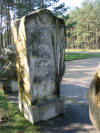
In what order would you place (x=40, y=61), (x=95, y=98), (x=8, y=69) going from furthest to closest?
(x=8, y=69), (x=40, y=61), (x=95, y=98)

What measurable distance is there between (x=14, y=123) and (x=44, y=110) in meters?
0.72

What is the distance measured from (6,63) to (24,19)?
111 inches

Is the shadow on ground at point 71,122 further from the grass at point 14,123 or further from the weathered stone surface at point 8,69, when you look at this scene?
the weathered stone surface at point 8,69

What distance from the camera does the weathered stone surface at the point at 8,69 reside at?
5082 millimetres

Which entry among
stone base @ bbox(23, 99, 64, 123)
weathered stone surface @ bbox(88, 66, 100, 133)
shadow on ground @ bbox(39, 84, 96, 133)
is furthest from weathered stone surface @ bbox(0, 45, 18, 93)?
weathered stone surface @ bbox(88, 66, 100, 133)

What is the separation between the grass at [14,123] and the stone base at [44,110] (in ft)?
0.49

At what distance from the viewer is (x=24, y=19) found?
2.80 m

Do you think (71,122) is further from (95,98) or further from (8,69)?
(8,69)

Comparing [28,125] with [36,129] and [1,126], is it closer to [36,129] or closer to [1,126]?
[36,129]

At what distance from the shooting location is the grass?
2951 millimetres

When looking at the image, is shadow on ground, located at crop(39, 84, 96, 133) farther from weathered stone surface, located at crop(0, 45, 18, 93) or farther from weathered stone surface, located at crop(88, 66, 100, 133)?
weathered stone surface, located at crop(0, 45, 18, 93)

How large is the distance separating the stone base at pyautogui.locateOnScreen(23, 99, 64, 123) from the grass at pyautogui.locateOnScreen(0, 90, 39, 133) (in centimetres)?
15

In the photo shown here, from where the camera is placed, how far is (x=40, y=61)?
10.4 ft

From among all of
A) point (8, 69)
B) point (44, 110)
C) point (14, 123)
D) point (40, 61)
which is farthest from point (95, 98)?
point (8, 69)
